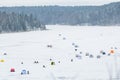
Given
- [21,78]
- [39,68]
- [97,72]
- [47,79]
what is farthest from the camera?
[39,68]

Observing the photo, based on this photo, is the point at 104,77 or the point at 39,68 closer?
the point at 104,77

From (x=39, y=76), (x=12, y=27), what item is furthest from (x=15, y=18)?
(x=39, y=76)

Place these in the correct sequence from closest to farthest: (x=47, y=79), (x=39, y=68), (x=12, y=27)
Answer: (x=47, y=79) → (x=39, y=68) → (x=12, y=27)

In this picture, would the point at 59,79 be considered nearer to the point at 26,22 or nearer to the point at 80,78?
the point at 80,78

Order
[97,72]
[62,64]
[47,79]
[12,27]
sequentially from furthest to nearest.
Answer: [12,27], [62,64], [97,72], [47,79]

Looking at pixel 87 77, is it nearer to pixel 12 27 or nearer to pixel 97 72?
pixel 97 72

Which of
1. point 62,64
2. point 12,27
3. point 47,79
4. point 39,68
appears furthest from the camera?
point 12,27

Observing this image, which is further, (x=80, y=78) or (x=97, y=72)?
(x=97, y=72)

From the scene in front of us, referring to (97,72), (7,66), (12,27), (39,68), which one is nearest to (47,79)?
(97,72)
